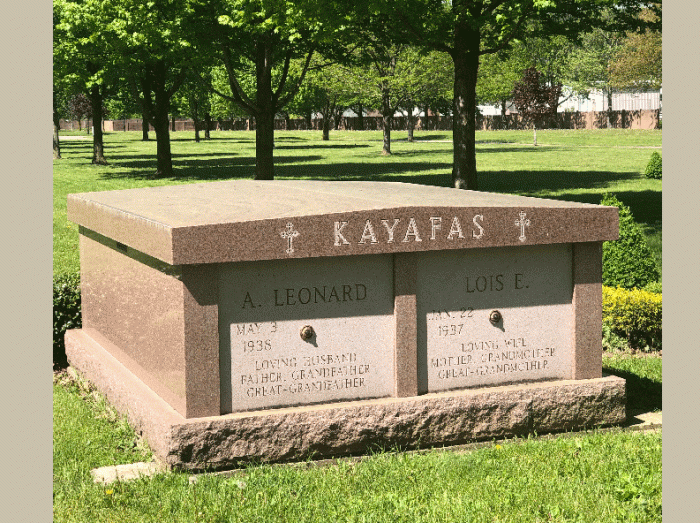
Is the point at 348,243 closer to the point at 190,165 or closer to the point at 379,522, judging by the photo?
the point at 379,522

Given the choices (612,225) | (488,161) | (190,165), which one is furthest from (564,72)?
(612,225)

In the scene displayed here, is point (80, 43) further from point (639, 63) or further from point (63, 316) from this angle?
point (639, 63)

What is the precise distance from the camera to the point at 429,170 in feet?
115

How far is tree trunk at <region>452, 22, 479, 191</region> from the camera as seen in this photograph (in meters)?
23.0

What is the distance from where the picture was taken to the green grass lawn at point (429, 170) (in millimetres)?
23844

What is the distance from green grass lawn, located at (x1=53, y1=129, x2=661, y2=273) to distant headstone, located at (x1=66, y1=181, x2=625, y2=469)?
25.9 feet

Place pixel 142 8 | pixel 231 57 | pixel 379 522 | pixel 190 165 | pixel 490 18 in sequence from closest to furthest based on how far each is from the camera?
pixel 379 522 < pixel 490 18 < pixel 142 8 < pixel 231 57 < pixel 190 165

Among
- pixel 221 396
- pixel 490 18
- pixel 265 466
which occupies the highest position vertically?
pixel 490 18

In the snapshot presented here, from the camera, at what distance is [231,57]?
30.5 m

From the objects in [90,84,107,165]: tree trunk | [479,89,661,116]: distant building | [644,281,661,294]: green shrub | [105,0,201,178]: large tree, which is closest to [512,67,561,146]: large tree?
[90,84,107,165]: tree trunk

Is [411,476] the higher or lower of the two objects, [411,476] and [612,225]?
the lower

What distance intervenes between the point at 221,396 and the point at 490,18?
54.7ft

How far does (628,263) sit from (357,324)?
212 inches

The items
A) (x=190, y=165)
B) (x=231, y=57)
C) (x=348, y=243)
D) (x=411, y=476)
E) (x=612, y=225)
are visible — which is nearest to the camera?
(x=411, y=476)
